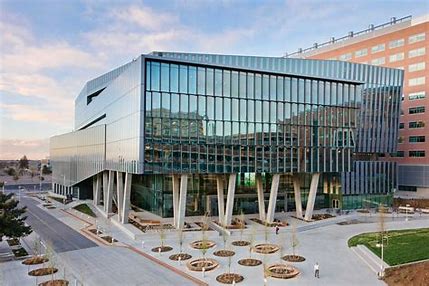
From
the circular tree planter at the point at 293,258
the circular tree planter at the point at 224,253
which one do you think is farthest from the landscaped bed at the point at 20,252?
the circular tree planter at the point at 293,258

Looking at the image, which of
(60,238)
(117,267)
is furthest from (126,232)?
(117,267)

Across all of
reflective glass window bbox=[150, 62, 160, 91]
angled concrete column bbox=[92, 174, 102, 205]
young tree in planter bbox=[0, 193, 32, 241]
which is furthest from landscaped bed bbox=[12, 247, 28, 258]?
angled concrete column bbox=[92, 174, 102, 205]

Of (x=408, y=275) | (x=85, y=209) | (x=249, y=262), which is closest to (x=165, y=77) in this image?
(x=249, y=262)

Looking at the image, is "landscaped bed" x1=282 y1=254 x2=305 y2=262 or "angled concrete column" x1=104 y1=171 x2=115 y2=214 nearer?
"landscaped bed" x1=282 y1=254 x2=305 y2=262

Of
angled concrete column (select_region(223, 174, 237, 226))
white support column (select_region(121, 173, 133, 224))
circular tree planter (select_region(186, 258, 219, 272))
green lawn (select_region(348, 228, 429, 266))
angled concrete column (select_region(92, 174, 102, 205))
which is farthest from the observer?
angled concrete column (select_region(92, 174, 102, 205))

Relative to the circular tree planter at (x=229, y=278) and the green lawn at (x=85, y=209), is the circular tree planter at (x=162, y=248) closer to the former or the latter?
the circular tree planter at (x=229, y=278)

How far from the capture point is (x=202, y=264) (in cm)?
2925

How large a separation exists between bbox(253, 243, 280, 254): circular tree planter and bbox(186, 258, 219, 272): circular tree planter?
17.3 ft

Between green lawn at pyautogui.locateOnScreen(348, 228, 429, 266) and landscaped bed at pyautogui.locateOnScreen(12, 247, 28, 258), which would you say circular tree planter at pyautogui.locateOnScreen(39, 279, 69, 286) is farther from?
green lawn at pyautogui.locateOnScreen(348, 228, 429, 266)

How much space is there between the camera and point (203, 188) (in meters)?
52.5

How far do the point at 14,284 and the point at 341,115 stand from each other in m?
40.5

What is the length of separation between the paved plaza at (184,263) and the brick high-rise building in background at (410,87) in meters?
35.3

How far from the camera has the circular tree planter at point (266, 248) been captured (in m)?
33.8

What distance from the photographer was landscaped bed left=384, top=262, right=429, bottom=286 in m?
25.1
